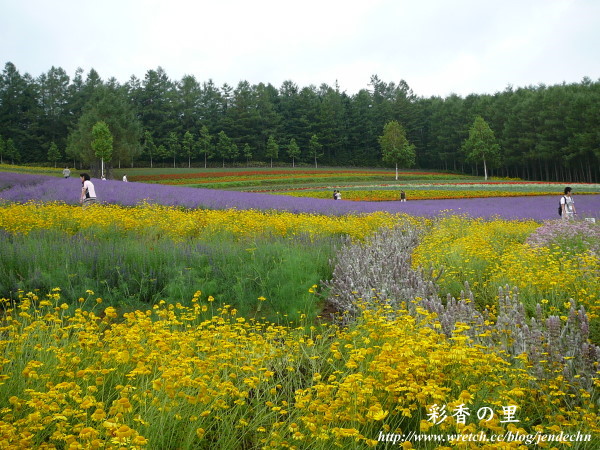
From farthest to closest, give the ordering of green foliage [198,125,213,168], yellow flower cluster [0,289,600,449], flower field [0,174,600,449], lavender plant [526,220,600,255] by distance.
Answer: green foliage [198,125,213,168], lavender plant [526,220,600,255], flower field [0,174,600,449], yellow flower cluster [0,289,600,449]

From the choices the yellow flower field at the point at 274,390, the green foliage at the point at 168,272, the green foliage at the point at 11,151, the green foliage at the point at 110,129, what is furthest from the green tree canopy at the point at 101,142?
the yellow flower field at the point at 274,390

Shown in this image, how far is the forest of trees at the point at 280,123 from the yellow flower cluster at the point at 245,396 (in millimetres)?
53194

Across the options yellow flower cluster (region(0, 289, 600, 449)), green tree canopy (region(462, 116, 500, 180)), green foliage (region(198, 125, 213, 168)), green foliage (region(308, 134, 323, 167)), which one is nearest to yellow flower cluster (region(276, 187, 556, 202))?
green tree canopy (region(462, 116, 500, 180))

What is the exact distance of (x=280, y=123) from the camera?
79562 mm

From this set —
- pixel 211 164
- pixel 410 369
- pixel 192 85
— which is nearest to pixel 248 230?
pixel 410 369

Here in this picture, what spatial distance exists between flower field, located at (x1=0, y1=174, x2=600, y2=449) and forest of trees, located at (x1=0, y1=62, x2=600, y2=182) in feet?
161

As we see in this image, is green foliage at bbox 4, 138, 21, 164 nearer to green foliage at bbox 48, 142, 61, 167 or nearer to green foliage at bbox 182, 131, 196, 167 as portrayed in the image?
green foliage at bbox 48, 142, 61, 167

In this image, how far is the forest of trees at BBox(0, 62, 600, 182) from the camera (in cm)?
5681

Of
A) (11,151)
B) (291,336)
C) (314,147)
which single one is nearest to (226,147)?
(314,147)

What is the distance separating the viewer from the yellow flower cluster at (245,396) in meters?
2.16

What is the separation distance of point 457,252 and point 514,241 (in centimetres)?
285

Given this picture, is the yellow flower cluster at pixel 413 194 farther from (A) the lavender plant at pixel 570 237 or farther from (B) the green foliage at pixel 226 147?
(B) the green foliage at pixel 226 147

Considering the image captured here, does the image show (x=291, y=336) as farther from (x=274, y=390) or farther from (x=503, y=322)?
(x=503, y=322)

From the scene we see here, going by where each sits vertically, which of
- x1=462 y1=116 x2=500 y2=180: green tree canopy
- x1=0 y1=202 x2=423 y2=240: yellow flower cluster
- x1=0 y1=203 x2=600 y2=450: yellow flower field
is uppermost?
x1=462 y1=116 x2=500 y2=180: green tree canopy
